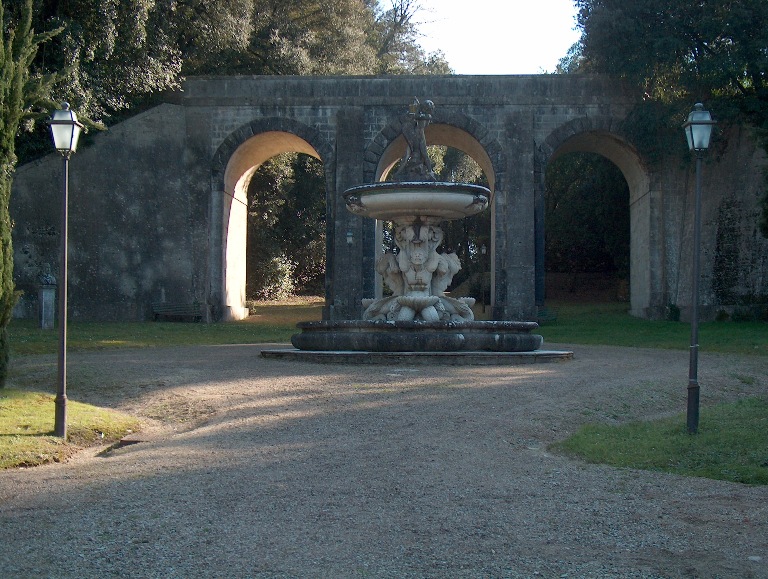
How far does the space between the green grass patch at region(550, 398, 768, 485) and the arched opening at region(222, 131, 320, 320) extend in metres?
16.2

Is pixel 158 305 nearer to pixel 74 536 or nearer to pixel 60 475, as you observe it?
pixel 60 475

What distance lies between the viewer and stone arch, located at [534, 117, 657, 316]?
21828 millimetres

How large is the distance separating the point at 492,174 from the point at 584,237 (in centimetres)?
947

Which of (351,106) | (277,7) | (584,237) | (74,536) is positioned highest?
(277,7)

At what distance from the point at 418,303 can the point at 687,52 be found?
1199 centimetres

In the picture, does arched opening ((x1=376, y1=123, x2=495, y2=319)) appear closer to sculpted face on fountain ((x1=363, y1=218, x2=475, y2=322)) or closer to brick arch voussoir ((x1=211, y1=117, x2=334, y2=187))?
brick arch voussoir ((x1=211, y1=117, x2=334, y2=187))

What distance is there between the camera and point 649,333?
708 inches

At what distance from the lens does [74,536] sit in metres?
4.23

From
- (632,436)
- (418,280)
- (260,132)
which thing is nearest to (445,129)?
(260,132)

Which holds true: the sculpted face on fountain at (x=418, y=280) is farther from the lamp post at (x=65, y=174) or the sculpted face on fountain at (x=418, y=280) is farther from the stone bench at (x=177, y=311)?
the stone bench at (x=177, y=311)

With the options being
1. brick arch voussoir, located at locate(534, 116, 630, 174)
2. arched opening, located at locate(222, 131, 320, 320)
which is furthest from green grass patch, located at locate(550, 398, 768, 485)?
arched opening, located at locate(222, 131, 320, 320)

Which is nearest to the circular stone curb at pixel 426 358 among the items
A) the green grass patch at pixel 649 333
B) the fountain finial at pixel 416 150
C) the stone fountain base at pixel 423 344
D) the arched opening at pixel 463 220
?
the stone fountain base at pixel 423 344

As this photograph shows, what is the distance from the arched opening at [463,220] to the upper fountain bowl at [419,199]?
9783 millimetres

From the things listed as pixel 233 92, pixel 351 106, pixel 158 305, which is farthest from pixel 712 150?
pixel 158 305
